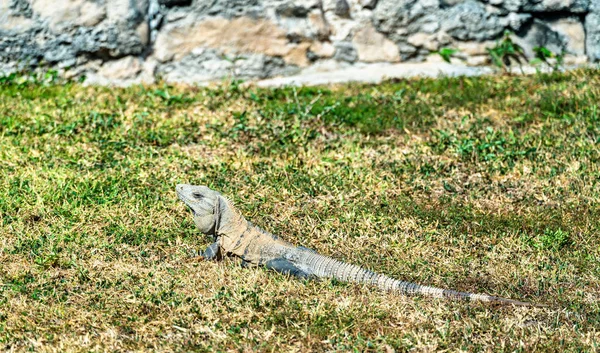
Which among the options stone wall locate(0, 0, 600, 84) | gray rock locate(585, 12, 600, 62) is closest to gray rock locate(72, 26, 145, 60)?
stone wall locate(0, 0, 600, 84)

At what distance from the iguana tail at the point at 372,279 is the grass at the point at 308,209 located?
2.8 inches

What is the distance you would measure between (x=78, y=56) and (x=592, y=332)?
6531 millimetres

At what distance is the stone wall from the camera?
Answer: 9039 mm

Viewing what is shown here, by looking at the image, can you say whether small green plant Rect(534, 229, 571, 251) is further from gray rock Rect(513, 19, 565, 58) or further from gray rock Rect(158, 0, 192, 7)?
gray rock Rect(158, 0, 192, 7)

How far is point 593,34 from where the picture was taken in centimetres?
938

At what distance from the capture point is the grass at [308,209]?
457cm

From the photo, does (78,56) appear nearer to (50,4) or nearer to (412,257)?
(50,4)

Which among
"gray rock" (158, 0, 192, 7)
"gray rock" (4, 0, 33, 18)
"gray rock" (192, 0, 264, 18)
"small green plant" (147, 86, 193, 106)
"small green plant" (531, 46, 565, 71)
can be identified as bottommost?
"small green plant" (531, 46, 565, 71)

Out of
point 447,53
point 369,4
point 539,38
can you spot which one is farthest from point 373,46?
point 539,38

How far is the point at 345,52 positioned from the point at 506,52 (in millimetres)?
1811

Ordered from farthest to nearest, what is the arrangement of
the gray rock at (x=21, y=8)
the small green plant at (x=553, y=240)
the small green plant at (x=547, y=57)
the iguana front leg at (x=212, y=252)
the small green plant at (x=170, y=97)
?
the small green plant at (x=547, y=57)
the gray rock at (x=21, y=8)
the small green plant at (x=170, y=97)
the small green plant at (x=553, y=240)
the iguana front leg at (x=212, y=252)

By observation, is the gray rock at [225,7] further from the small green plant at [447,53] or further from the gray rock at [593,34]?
the gray rock at [593,34]

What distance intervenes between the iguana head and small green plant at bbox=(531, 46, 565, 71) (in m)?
5.14

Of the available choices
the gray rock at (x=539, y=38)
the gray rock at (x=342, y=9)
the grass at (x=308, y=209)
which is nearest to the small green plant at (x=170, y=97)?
the grass at (x=308, y=209)
